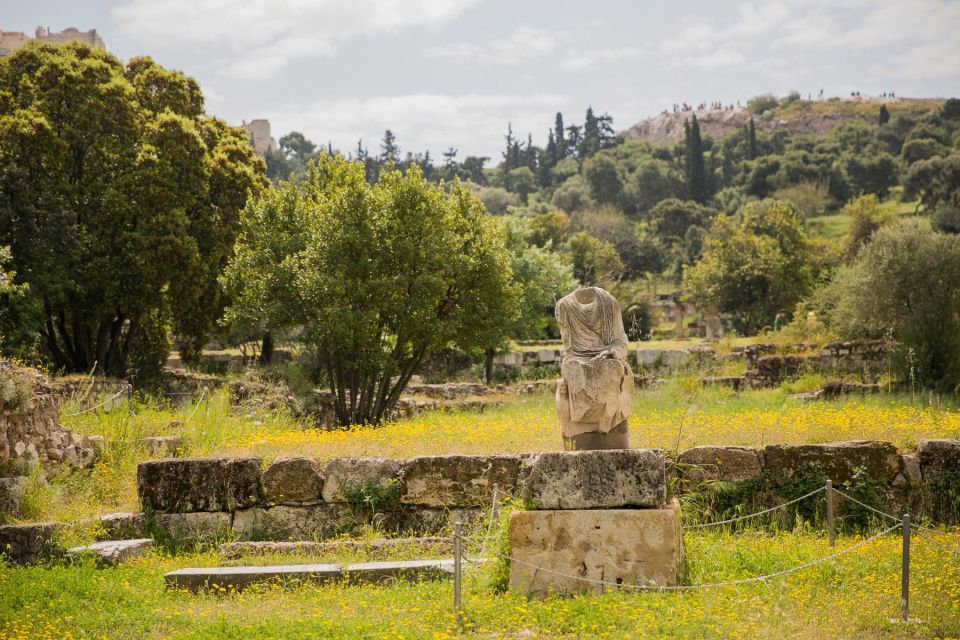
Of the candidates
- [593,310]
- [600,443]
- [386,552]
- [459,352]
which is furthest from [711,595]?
[459,352]

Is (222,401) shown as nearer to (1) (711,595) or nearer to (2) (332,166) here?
(2) (332,166)

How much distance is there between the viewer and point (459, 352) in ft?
107

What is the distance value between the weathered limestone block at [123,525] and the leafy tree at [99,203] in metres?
10.7

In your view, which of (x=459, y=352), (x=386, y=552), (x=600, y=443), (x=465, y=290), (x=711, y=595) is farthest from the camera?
(x=459, y=352)

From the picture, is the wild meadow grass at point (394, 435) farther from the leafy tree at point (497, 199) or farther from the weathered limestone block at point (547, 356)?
the leafy tree at point (497, 199)

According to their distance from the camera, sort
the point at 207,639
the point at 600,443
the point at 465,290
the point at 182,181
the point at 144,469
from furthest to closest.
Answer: the point at 182,181
the point at 465,290
the point at 144,469
the point at 600,443
the point at 207,639

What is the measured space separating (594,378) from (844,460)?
12.6 feet

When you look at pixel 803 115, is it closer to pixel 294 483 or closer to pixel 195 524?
pixel 294 483

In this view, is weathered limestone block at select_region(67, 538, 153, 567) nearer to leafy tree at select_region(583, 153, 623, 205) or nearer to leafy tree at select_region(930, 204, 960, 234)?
leafy tree at select_region(930, 204, 960, 234)

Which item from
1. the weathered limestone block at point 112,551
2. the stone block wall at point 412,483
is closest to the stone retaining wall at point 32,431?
the stone block wall at point 412,483

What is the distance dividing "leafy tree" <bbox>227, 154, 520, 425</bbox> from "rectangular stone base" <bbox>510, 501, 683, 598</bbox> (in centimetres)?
953

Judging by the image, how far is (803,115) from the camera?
139 m

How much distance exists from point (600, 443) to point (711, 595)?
202 cm

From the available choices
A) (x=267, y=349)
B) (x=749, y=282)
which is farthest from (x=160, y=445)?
(x=749, y=282)
